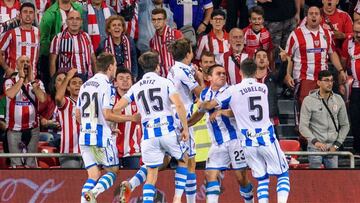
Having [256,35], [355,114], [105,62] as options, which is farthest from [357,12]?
[105,62]

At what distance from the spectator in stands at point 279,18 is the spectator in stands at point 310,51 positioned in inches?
25.6

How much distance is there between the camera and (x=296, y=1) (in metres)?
24.0

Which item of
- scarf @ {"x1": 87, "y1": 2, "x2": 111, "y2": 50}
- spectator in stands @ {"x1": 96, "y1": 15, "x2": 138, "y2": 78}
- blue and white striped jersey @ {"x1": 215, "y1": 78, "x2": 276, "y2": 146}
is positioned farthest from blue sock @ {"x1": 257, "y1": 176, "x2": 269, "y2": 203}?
scarf @ {"x1": 87, "y1": 2, "x2": 111, "y2": 50}

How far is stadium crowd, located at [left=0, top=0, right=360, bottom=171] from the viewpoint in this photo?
834 inches

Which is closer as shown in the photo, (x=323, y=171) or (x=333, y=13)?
(x=323, y=171)

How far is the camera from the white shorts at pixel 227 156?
19.2 m

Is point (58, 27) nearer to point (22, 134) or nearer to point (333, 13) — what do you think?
point (22, 134)

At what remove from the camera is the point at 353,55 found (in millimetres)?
22938

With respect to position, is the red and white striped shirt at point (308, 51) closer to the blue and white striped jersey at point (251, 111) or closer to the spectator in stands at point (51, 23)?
the spectator in stands at point (51, 23)

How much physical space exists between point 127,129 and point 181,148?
1.95m

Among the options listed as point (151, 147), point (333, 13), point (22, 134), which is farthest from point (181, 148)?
point (333, 13)

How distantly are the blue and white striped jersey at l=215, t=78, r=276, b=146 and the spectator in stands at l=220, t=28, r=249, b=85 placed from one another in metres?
3.66

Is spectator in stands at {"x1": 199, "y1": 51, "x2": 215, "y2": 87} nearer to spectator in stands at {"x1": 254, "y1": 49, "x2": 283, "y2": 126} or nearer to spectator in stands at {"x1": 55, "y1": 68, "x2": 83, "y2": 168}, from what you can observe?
spectator in stands at {"x1": 254, "y1": 49, "x2": 283, "y2": 126}

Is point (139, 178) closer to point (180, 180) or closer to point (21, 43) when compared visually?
point (180, 180)
